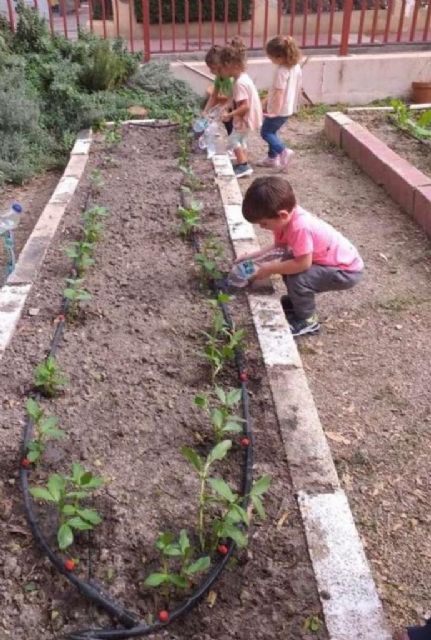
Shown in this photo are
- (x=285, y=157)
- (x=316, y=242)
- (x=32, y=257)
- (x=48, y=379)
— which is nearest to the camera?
(x=48, y=379)

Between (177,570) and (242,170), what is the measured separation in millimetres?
4546

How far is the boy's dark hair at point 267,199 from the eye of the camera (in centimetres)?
316

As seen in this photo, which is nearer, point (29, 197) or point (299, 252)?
point (299, 252)

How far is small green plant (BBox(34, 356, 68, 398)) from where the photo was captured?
277cm

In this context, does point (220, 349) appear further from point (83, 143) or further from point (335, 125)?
point (335, 125)

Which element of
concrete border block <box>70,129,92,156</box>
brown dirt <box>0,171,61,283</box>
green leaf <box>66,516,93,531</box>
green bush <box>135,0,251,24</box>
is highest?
green bush <box>135,0,251,24</box>

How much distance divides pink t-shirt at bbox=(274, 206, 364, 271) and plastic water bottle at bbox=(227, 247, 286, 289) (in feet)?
0.35

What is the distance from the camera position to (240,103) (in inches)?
235

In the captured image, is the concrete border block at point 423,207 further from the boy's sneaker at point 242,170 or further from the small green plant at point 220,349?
the small green plant at point 220,349

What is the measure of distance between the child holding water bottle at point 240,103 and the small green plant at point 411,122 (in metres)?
1.55

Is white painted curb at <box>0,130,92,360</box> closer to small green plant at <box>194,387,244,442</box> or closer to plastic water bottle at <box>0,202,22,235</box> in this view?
plastic water bottle at <box>0,202,22,235</box>

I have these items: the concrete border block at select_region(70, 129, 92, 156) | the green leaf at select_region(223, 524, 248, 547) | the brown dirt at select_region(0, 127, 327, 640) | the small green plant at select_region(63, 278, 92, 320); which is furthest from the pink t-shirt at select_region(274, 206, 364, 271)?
the concrete border block at select_region(70, 129, 92, 156)

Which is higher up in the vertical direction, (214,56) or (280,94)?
(214,56)

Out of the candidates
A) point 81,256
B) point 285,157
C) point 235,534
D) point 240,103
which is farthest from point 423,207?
point 235,534
